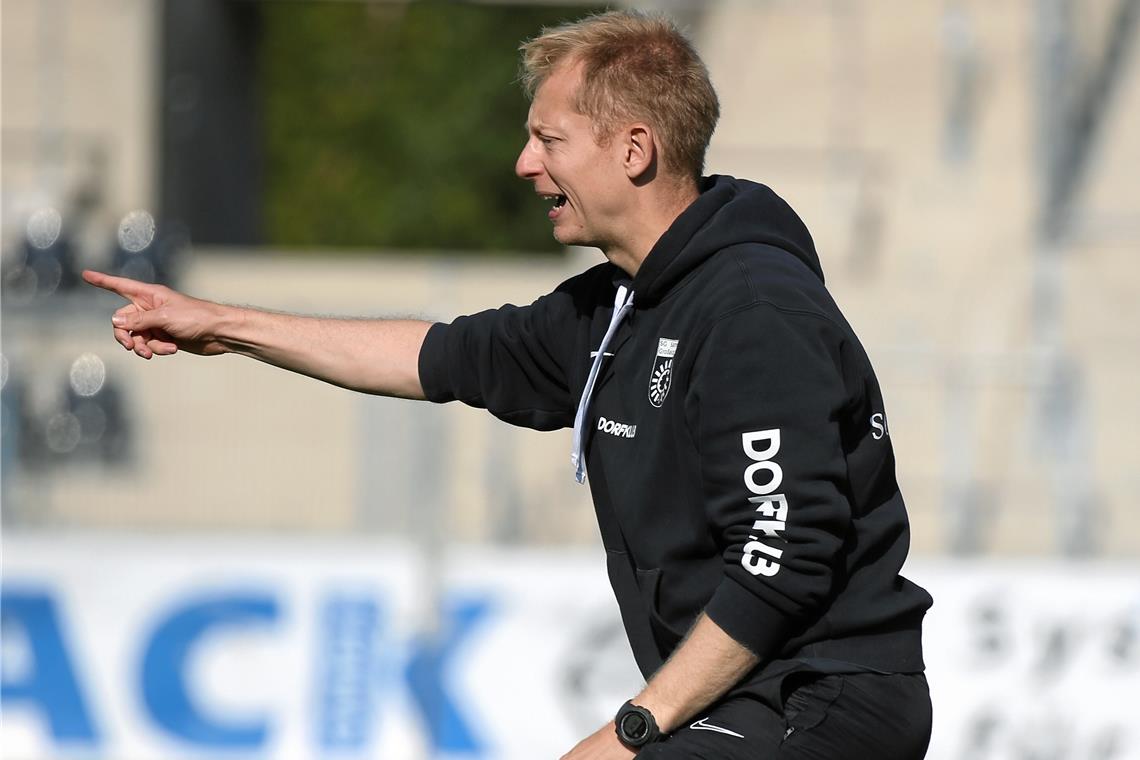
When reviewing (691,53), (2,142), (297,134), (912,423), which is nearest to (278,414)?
(912,423)

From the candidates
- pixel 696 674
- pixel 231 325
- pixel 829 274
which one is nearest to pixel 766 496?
pixel 696 674

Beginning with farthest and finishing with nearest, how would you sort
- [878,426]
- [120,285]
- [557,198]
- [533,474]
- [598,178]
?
[533,474]
[120,285]
[557,198]
[598,178]
[878,426]

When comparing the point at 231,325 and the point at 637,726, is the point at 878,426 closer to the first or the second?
the point at 637,726

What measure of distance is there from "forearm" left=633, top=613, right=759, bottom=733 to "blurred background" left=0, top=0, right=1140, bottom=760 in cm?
312

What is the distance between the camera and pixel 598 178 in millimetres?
3117

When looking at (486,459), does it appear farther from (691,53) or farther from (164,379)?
(691,53)

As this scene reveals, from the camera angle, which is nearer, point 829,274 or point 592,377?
point 592,377

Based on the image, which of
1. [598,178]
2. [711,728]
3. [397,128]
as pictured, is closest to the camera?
[711,728]

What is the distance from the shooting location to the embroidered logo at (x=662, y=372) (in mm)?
2988

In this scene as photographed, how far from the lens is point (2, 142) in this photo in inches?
607

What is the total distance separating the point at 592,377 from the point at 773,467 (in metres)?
0.54

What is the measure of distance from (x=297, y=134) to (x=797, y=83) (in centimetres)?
1909

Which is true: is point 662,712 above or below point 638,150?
below

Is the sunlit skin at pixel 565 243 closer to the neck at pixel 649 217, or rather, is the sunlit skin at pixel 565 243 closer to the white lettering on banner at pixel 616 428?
the neck at pixel 649 217
